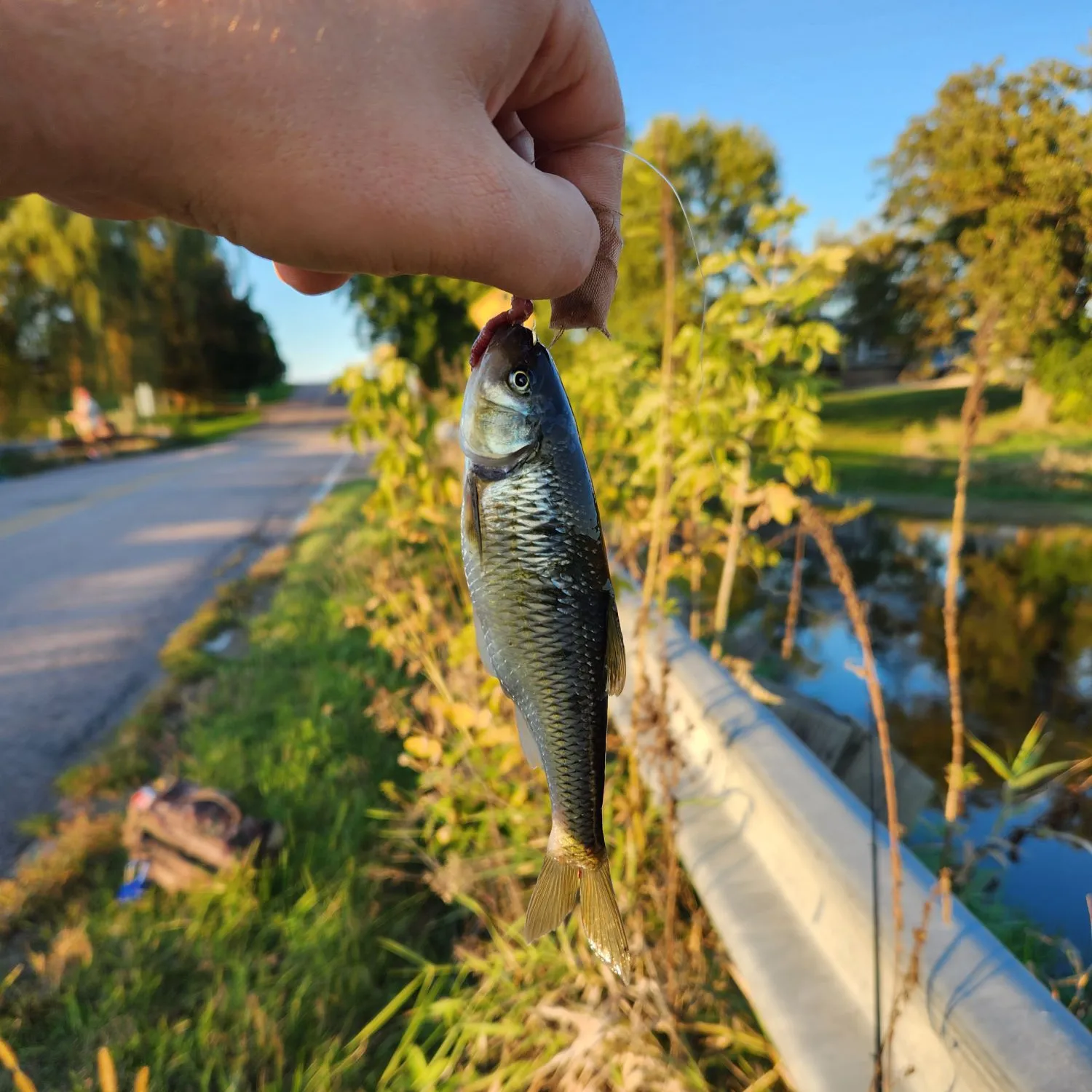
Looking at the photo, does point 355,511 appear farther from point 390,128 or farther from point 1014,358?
point 390,128

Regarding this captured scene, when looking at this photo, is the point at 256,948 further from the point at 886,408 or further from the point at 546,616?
the point at 886,408

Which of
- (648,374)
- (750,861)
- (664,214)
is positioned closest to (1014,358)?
(648,374)

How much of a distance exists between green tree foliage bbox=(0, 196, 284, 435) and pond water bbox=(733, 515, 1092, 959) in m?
20.7

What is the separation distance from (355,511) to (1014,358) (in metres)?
8.24

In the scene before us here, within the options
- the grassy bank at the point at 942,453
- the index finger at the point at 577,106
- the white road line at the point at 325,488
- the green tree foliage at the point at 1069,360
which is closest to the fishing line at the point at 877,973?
the index finger at the point at 577,106

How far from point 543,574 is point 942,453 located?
14.2 metres

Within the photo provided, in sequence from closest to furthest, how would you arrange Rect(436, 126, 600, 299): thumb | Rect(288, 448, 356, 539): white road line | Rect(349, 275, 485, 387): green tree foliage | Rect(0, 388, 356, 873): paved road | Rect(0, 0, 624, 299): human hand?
Rect(0, 0, 624, 299): human hand → Rect(436, 126, 600, 299): thumb → Rect(0, 388, 356, 873): paved road → Rect(349, 275, 485, 387): green tree foliage → Rect(288, 448, 356, 539): white road line

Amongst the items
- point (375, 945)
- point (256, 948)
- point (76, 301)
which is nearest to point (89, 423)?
point (76, 301)

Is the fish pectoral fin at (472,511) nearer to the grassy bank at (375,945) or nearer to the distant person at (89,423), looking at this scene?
the grassy bank at (375,945)

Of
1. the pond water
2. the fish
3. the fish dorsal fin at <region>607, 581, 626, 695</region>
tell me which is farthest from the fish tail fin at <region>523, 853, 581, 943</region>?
the pond water

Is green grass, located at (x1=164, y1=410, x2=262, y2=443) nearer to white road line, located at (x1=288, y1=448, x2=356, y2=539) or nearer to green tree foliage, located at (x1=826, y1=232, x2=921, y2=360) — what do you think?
white road line, located at (x1=288, y1=448, x2=356, y2=539)

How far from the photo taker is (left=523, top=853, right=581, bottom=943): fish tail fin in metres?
1.20

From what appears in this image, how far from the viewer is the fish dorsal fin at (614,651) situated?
115 cm

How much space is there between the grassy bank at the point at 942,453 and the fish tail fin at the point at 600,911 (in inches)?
235
